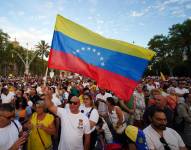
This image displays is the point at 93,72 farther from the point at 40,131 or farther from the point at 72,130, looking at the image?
the point at 40,131

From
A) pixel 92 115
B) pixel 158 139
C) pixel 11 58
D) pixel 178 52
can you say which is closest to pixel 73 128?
pixel 92 115

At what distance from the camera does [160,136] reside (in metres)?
3.43

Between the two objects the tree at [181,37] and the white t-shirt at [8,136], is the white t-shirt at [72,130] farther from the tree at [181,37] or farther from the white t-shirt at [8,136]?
the tree at [181,37]

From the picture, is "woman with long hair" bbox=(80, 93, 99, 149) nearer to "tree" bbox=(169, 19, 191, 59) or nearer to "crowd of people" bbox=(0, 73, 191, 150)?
"crowd of people" bbox=(0, 73, 191, 150)

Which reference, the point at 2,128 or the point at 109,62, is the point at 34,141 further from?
the point at 109,62

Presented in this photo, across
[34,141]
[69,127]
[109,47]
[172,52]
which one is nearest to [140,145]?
[69,127]

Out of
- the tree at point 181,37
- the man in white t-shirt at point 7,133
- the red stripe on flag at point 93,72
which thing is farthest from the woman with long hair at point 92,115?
the tree at point 181,37

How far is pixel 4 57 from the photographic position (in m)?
72.4

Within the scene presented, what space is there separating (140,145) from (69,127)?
1.57 metres

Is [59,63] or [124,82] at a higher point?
[59,63]

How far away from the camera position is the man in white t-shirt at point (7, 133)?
335 cm

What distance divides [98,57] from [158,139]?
2.63 metres

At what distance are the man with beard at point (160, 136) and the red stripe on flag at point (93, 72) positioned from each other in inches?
64.3

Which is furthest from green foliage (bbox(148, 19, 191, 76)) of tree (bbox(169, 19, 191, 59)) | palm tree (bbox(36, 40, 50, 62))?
palm tree (bbox(36, 40, 50, 62))
